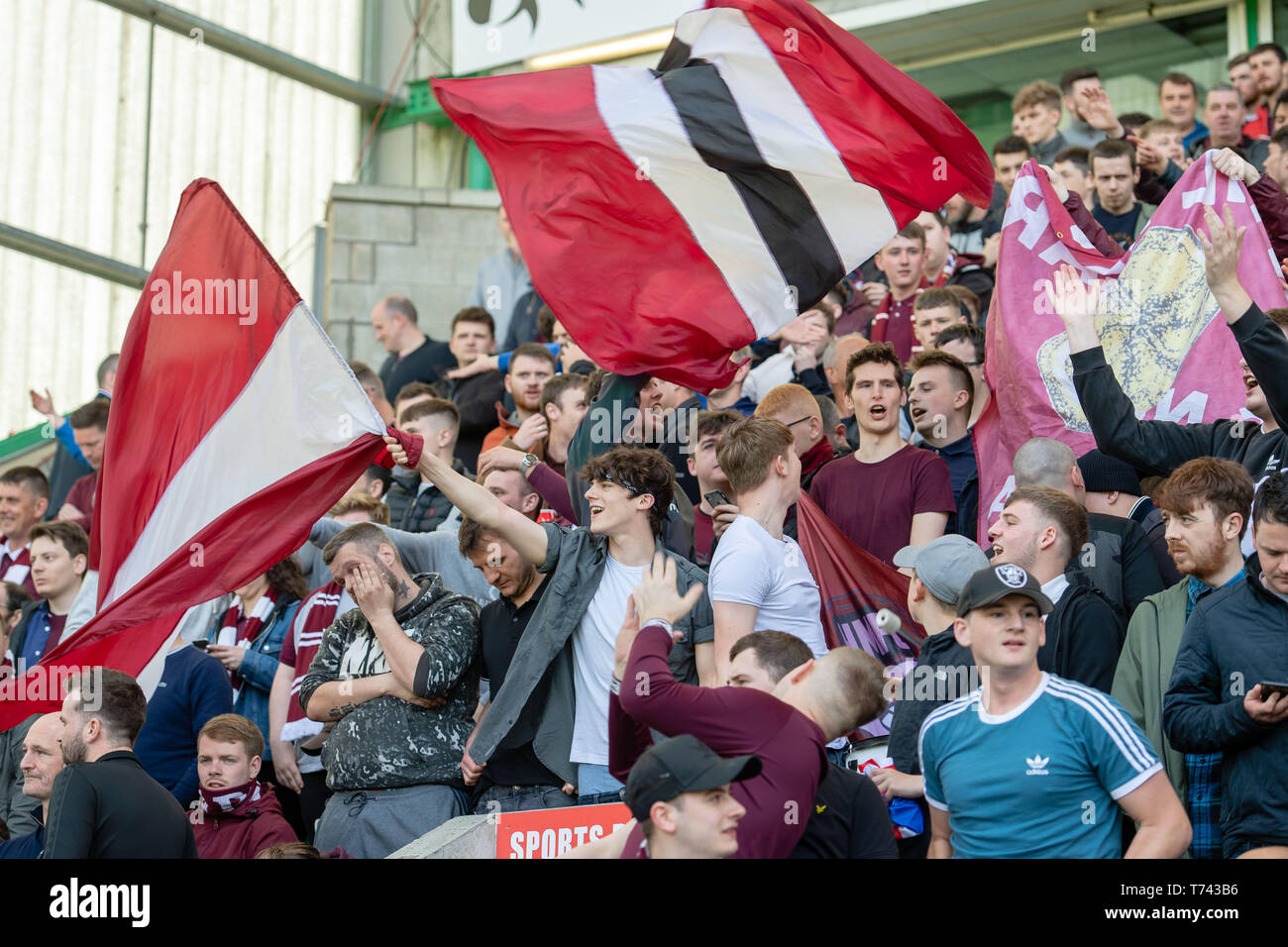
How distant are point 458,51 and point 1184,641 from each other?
591 inches

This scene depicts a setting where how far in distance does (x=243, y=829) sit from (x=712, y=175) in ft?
12.1

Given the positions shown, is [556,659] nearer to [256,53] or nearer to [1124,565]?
[1124,565]

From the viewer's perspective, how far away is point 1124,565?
6.52m

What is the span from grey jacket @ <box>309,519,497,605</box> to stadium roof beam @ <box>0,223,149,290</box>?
428 inches

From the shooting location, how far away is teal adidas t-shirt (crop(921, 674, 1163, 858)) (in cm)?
475

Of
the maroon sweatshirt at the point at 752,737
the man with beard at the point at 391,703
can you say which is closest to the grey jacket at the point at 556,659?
the man with beard at the point at 391,703

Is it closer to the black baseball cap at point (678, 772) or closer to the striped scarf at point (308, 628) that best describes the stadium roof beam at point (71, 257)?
the striped scarf at point (308, 628)

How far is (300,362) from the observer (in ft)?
22.8

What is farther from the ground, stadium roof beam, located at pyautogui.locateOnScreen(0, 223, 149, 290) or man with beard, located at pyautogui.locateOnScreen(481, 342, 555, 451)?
stadium roof beam, located at pyautogui.locateOnScreen(0, 223, 149, 290)

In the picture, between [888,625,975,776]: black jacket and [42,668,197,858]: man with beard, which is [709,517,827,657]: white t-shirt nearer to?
[888,625,975,776]: black jacket

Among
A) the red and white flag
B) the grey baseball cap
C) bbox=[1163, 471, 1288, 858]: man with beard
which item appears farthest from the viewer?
the red and white flag

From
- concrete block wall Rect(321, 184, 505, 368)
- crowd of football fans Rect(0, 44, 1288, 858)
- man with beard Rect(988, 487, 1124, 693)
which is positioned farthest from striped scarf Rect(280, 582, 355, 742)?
concrete block wall Rect(321, 184, 505, 368)

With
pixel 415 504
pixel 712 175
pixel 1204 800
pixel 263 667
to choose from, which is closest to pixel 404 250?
pixel 415 504
